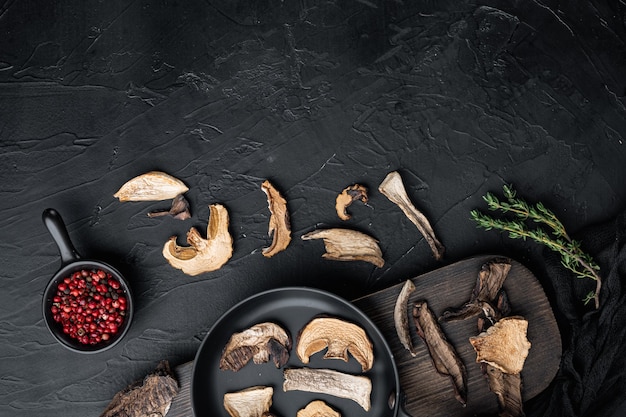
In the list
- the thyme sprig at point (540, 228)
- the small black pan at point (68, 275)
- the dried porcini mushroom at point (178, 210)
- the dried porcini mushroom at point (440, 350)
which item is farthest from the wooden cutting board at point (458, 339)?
the dried porcini mushroom at point (178, 210)

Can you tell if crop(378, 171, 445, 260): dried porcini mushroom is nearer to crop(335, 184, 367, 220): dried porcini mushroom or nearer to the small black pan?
crop(335, 184, 367, 220): dried porcini mushroom

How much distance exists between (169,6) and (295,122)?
70 cm

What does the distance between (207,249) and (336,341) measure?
0.62m

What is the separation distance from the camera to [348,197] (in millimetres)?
2461

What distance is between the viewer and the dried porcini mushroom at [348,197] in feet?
8.08

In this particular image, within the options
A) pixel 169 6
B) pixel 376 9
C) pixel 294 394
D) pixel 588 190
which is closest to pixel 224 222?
pixel 294 394

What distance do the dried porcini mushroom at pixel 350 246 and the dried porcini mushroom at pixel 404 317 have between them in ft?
0.65

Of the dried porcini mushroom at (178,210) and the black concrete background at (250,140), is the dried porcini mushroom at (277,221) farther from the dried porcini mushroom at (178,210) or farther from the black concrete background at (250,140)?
the dried porcini mushroom at (178,210)

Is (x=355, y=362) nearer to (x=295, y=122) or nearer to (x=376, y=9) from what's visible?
(x=295, y=122)

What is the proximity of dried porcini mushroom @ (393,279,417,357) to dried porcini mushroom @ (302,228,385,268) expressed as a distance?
197 millimetres

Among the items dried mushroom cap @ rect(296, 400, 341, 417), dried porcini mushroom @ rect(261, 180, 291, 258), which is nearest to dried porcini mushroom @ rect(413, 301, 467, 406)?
dried mushroom cap @ rect(296, 400, 341, 417)

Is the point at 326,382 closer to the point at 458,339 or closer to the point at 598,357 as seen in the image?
the point at 458,339

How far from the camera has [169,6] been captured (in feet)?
8.32

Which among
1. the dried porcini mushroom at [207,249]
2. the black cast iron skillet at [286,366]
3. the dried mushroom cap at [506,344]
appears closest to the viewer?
the dried mushroom cap at [506,344]
